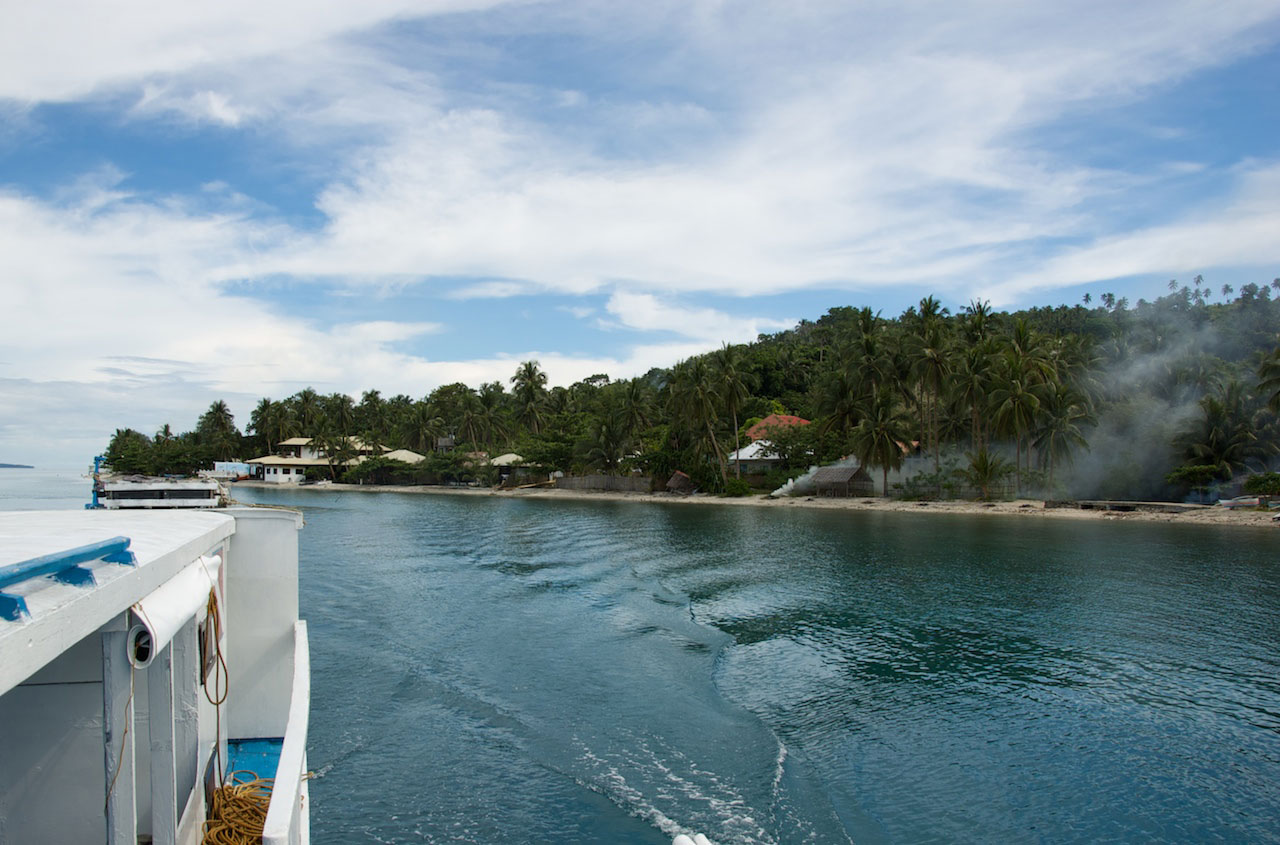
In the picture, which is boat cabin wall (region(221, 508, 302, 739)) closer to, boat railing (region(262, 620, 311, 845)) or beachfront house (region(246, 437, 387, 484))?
boat railing (region(262, 620, 311, 845))

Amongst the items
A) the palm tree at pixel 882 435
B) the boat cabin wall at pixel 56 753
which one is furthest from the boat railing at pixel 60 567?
the palm tree at pixel 882 435

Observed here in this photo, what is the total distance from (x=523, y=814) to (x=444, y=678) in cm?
599

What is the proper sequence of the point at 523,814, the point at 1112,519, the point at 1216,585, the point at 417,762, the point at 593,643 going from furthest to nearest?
1. the point at 1112,519
2. the point at 1216,585
3. the point at 593,643
4. the point at 417,762
5. the point at 523,814

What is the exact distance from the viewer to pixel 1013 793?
1078cm

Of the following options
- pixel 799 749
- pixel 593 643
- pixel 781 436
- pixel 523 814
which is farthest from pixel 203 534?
pixel 781 436

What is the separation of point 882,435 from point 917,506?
573 cm

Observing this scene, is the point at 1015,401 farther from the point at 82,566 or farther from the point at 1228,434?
the point at 82,566

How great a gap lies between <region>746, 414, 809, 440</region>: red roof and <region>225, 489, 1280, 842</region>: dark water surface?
137 ft

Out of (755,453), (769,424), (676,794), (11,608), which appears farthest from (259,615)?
(769,424)

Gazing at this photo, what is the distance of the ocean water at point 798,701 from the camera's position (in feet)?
33.7

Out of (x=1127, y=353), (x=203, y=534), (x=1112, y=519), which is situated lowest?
(x=1112, y=519)

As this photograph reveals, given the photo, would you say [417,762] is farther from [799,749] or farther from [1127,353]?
[1127,353]

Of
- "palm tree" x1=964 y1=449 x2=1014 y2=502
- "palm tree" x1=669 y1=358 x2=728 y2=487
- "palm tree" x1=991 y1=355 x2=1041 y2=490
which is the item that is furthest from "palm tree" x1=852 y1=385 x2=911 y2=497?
"palm tree" x1=669 y1=358 x2=728 y2=487

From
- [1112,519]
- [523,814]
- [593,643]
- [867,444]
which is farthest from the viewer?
[867,444]
